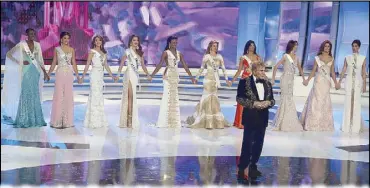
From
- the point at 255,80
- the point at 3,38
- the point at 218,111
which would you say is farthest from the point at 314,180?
the point at 3,38

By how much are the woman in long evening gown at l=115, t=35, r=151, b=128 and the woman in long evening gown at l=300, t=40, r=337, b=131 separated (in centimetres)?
244

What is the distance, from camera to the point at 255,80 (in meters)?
6.10

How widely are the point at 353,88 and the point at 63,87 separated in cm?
419

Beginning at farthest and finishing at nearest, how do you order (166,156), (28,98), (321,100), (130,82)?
(321,100) → (130,82) → (28,98) → (166,156)

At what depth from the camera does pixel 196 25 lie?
17.8 metres

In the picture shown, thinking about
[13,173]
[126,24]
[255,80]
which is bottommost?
[13,173]

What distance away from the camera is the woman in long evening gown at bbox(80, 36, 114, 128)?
368 inches

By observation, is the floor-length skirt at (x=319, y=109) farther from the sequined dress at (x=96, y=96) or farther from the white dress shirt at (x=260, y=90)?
the white dress shirt at (x=260, y=90)

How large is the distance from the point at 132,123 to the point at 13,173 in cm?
349

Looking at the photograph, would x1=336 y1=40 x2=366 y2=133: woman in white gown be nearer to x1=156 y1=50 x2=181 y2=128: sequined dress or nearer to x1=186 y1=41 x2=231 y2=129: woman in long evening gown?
x1=186 y1=41 x2=231 y2=129: woman in long evening gown

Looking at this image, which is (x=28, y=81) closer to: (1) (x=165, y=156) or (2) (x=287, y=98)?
(1) (x=165, y=156)

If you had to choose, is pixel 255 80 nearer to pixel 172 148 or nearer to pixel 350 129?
pixel 172 148

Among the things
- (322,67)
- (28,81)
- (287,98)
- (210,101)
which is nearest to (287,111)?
(287,98)

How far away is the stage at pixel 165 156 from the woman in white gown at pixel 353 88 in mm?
202
